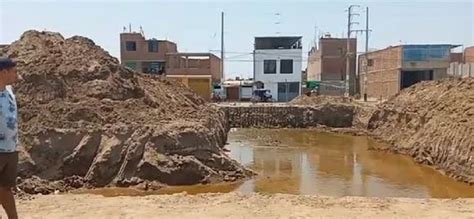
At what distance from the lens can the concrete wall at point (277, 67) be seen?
45.7 meters

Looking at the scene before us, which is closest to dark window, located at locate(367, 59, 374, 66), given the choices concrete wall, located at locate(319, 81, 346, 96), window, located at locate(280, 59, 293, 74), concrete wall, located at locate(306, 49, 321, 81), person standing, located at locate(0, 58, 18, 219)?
concrete wall, located at locate(319, 81, 346, 96)

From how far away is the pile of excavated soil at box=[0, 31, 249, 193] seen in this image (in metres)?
13.1

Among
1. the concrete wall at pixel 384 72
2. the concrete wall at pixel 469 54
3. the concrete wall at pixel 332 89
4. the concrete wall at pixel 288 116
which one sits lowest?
the concrete wall at pixel 288 116

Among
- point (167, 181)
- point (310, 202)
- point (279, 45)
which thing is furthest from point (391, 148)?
point (279, 45)

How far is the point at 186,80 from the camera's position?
1438 inches

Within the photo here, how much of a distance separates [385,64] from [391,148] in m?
21.4

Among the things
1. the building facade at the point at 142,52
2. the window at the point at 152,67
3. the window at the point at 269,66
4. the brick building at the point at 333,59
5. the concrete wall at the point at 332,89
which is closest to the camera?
the window at the point at 269,66

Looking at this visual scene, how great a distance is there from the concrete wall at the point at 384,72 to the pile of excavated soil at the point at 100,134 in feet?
81.2

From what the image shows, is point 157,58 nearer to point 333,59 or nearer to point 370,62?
point 333,59

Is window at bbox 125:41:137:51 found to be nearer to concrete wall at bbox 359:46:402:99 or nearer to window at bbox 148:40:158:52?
window at bbox 148:40:158:52

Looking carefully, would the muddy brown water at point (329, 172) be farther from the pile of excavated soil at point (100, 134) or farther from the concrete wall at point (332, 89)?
the concrete wall at point (332, 89)

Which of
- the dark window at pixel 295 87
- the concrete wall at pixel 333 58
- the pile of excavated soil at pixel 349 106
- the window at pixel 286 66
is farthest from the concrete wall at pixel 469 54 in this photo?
the pile of excavated soil at pixel 349 106

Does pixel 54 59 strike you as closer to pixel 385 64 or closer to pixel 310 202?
pixel 310 202

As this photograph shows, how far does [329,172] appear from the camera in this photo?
1630 cm
